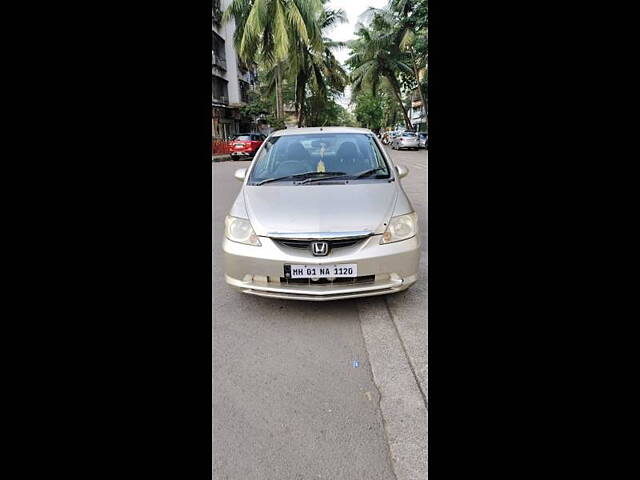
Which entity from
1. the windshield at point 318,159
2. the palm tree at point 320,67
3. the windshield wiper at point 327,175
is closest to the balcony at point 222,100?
the palm tree at point 320,67

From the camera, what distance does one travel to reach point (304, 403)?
2.12 meters

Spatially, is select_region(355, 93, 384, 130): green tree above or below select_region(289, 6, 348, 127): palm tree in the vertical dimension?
above

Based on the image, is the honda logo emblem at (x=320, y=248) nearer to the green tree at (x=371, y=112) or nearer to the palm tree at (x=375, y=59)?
the palm tree at (x=375, y=59)

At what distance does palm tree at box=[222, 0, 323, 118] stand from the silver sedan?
16913 mm

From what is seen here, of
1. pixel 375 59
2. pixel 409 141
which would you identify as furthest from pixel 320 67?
pixel 409 141

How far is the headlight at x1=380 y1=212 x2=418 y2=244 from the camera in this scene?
295cm

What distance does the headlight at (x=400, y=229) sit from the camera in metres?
2.95

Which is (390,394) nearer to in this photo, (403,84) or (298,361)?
(298,361)

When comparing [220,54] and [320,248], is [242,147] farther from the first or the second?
[320,248]

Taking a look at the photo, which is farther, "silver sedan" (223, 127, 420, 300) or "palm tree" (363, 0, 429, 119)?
"palm tree" (363, 0, 429, 119)

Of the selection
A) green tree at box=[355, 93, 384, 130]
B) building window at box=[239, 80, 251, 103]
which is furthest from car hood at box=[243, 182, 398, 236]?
green tree at box=[355, 93, 384, 130]

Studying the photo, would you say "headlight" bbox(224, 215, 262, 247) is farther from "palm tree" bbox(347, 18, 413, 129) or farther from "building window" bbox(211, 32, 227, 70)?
"building window" bbox(211, 32, 227, 70)

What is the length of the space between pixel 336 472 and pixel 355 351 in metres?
1.00

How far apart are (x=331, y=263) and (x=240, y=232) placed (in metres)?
0.74
